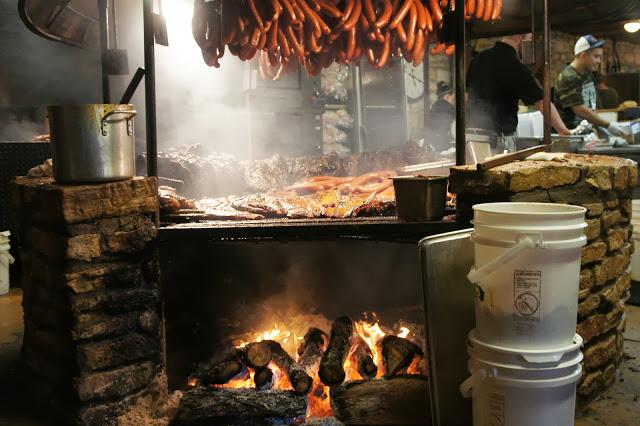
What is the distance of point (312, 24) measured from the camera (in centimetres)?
536

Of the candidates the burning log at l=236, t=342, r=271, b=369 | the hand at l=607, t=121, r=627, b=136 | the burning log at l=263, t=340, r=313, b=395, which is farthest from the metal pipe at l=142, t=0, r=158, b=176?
the hand at l=607, t=121, r=627, b=136

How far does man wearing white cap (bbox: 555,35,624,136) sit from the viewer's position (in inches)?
374

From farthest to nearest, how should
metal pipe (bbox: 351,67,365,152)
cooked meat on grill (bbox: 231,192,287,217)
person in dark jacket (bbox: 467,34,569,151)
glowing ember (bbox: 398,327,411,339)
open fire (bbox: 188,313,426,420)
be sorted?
metal pipe (bbox: 351,67,365,152), person in dark jacket (bbox: 467,34,569,151), glowing ember (bbox: 398,327,411,339), cooked meat on grill (bbox: 231,192,287,217), open fire (bbox: 188,313,426,420)

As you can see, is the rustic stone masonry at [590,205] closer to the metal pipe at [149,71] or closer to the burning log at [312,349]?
the burning log at [312,349]

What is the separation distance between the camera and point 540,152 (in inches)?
171

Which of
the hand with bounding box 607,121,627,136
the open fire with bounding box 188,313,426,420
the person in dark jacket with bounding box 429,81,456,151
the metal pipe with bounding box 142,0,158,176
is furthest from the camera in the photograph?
the hand with bounding box 607,121,627,136

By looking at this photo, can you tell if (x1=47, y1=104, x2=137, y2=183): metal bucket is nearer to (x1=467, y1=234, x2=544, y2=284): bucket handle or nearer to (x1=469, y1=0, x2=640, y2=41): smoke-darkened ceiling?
(x1=467, y1=234, x2=544, y2=284): bucket handle

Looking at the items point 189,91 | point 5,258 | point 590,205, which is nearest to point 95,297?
point 590,205

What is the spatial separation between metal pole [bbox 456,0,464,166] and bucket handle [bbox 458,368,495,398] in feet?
5.13

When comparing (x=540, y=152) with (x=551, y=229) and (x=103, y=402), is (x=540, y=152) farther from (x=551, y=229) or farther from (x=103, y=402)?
(x=103, y=402)

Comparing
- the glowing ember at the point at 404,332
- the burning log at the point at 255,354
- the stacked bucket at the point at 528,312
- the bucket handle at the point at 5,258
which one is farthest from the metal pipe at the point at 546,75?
the bucket handle at the point at 5,258

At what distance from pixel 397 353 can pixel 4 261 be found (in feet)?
16.7

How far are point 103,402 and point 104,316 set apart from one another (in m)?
0.52

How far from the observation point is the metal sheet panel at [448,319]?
319cm
